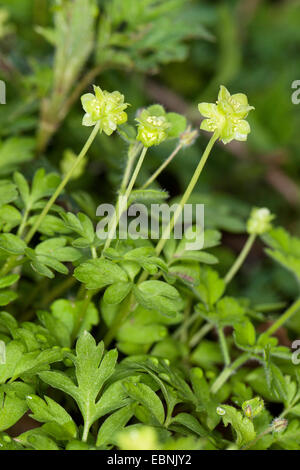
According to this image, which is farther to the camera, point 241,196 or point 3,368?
point 241,196

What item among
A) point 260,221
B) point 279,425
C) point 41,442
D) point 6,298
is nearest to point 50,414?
point 41,442

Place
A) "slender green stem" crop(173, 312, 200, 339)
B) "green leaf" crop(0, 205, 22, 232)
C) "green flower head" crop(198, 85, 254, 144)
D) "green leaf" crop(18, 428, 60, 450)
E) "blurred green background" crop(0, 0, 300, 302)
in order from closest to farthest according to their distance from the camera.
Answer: "green leaf" crop(18, 428, 60, 450)
"green flower head" crop(198, 85, 254, 144)
"green leaf" crop(0, 205, 22, 232)
"slender green stem" crop(173, 312, 200, 339)
"blurred green background" crop(0, 0, 300, 302)

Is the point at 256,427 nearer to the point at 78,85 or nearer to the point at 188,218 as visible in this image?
the point at 188,218

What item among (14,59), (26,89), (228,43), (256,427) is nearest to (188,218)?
(256,427)

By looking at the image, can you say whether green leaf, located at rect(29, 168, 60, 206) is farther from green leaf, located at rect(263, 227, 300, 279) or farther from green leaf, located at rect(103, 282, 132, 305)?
green leaf, located at rect(263, 227, 300, 279)

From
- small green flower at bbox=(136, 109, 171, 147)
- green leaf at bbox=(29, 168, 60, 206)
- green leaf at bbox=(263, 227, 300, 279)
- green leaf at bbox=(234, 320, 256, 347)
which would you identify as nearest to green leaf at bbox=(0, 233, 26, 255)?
green leaf at bbox=(29, 168, 60, 206)

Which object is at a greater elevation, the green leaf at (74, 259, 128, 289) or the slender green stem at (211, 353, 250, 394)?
the green leaf at (74, 259, 128, 289)

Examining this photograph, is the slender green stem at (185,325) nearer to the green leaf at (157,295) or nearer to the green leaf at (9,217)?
the green leaf at (157,295)

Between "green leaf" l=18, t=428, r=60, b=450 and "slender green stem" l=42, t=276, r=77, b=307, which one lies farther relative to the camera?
"slender green stem" l=42, t=276, r=77, b=307
